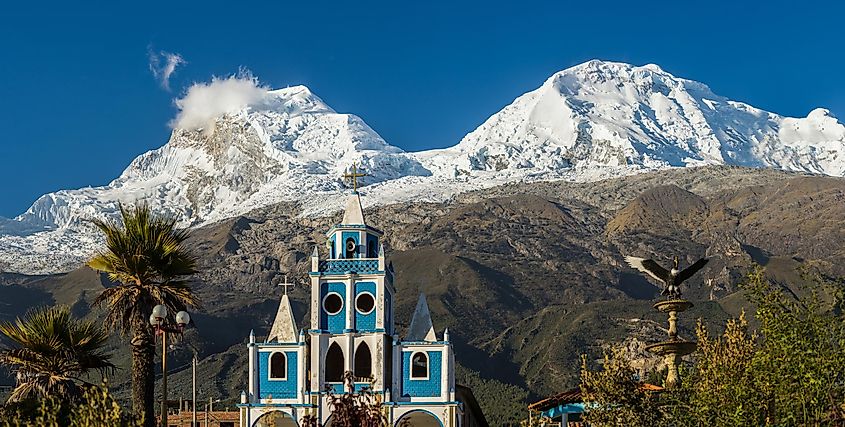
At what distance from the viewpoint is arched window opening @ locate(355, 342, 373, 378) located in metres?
61.7

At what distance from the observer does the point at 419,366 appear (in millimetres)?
62312

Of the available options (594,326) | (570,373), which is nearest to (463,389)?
(570,373)

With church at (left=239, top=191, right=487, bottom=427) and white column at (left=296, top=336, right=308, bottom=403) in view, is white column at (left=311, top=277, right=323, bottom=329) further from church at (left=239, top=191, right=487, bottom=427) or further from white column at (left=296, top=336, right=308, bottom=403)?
white column at (left=296, top=336, right=308, bottom=403)

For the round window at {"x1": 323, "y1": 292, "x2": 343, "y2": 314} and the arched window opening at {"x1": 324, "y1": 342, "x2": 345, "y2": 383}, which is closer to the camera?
the arched window opening at {"x1": 324, "y1": 342, "x2": 345, "y2": 383}

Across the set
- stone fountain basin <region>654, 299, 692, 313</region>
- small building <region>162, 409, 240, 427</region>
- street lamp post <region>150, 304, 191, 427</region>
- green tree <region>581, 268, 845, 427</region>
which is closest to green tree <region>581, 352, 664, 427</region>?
green tree <region>581, 268, 845, 427</region>

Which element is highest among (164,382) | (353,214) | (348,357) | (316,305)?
(353,214)

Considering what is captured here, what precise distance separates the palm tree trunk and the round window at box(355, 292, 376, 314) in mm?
29766

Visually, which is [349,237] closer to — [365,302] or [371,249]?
[371,249]

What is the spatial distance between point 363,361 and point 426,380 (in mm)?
3196

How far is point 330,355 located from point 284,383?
2.60 metres

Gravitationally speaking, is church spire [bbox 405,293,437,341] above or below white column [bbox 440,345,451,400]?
above

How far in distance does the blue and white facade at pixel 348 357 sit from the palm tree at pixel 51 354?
1082 inches

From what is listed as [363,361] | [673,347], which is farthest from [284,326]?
[673,347]

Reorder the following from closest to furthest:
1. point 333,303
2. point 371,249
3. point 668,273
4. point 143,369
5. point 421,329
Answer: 1. point 143,369
2. point 668,273
3. point 333,303
4. point 421,329
5. point 371,249
